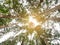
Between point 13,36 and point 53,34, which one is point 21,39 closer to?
point 13,36

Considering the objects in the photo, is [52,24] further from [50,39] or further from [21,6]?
[21,6]

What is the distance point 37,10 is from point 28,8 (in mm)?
51

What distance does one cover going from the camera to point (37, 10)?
107 centimetres

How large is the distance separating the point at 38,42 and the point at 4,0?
1.00 feet

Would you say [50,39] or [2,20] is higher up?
[2,20]

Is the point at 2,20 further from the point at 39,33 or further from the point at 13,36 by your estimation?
the point at 39,33

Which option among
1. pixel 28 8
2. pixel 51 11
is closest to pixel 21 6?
pixel 28 8

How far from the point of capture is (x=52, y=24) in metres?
1.07

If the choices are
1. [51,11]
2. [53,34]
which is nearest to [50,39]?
[53,34]

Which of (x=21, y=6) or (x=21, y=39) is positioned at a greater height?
(x=21, y=6)

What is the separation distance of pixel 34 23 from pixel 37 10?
0.07 m

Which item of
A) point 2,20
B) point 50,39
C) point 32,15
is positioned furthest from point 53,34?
point 2,20

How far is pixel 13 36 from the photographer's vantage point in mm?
1064

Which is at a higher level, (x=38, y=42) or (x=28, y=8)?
(x=28, y=8)
